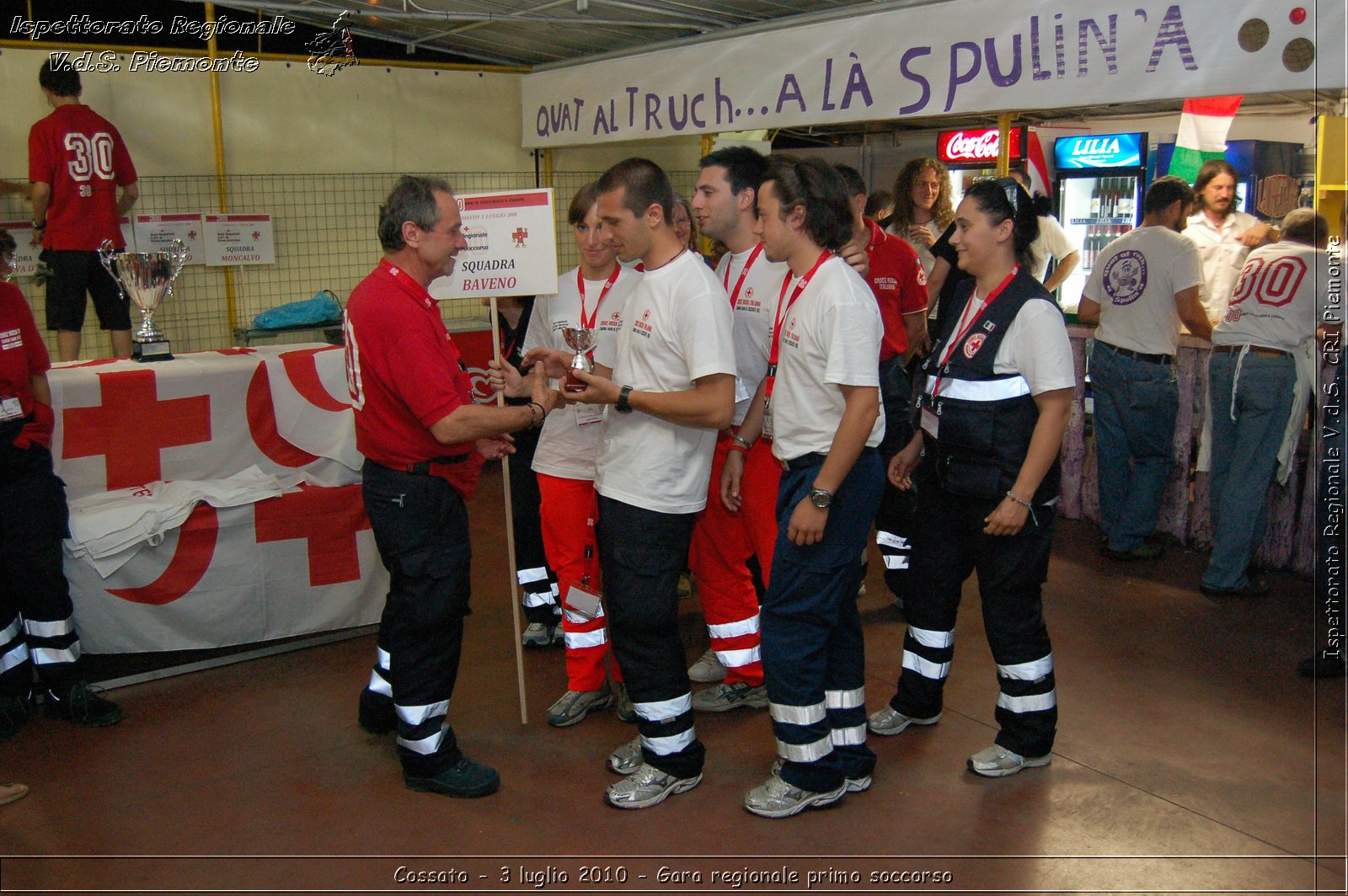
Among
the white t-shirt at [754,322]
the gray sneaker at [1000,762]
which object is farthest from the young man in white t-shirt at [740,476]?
the gray sneaker at [1000,762]

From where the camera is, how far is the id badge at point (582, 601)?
347cm

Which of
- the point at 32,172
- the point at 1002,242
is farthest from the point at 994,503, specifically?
the point at 32,172

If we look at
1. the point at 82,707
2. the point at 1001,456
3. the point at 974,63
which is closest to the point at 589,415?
the point at 1001,456

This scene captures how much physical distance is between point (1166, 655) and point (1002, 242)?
6.68 ft

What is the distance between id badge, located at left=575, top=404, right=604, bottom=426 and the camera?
3670mm

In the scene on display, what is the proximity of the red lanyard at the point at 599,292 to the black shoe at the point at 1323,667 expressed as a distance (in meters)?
2.96

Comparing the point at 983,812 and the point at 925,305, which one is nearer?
the point at 983,812

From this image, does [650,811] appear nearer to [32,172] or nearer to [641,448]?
[641,448]

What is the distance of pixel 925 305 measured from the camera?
4.75 meters

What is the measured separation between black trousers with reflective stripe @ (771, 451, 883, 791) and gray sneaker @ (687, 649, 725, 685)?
1.04 metres

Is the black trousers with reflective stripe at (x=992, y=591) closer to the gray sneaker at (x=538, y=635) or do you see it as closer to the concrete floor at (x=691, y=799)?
the concrete floor at (x=691, y=799)

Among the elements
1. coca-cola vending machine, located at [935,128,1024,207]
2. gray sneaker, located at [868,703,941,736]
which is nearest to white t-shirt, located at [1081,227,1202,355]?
gray sneaker, located at [868,703,941,736]

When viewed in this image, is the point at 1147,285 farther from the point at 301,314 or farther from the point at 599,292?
the point at 301,314

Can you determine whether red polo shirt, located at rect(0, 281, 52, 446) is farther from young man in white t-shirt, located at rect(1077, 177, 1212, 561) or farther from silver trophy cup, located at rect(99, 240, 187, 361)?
young man in white t-shirt, located at rect(1077, 177, 1212, 561)
